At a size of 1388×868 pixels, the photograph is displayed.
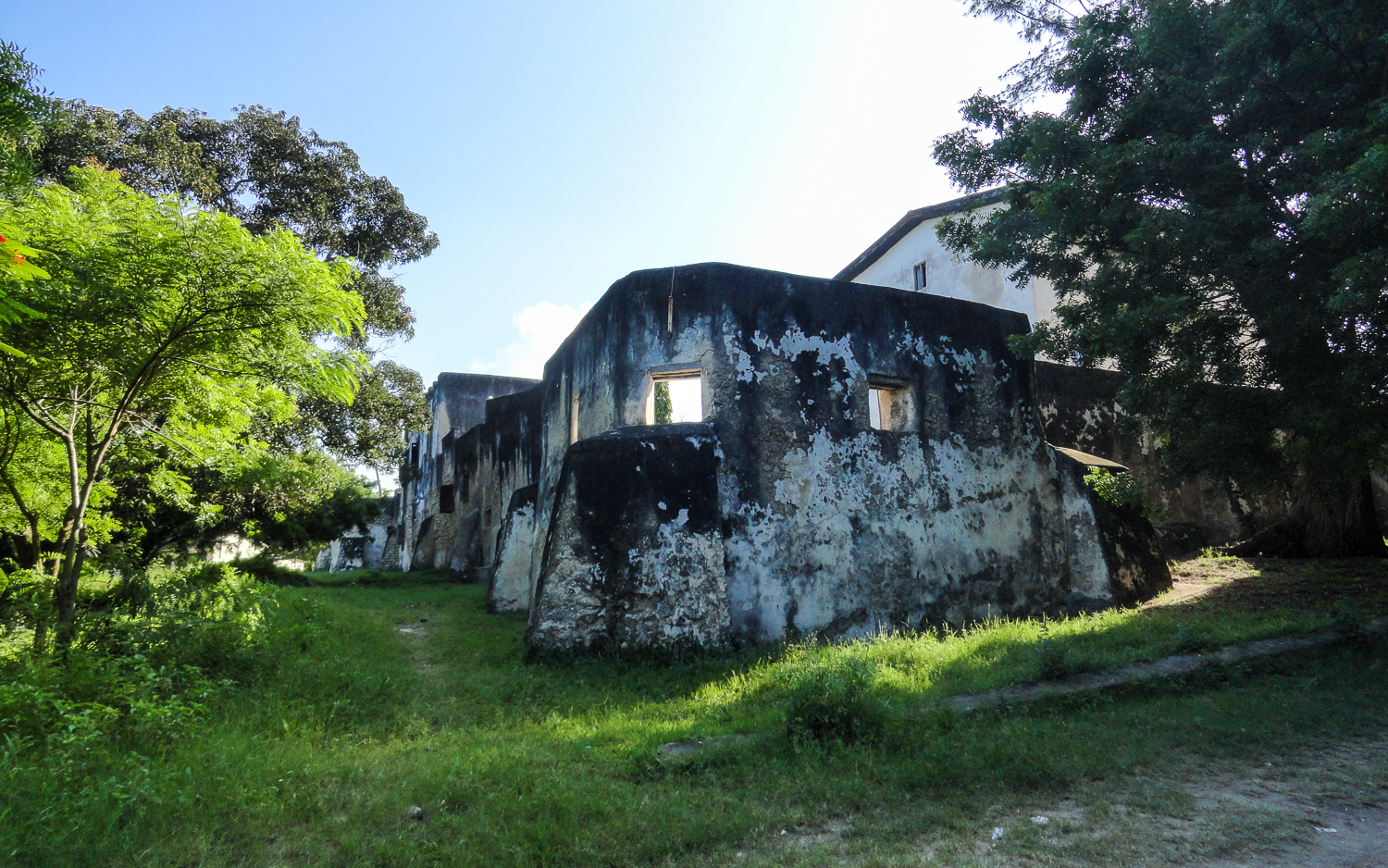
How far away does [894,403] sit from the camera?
9555 mm

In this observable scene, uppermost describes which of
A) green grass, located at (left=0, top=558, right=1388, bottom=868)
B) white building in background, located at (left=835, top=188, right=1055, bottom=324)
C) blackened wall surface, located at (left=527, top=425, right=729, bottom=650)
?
white building in background, located at (left=835, top=188, right=1055, bottom=324)

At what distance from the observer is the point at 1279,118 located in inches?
284

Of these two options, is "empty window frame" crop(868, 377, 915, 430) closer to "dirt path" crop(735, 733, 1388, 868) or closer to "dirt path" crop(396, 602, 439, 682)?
"dirt path" crop(735, 733, 1388, 868)

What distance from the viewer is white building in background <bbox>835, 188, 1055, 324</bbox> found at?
16.0 metres

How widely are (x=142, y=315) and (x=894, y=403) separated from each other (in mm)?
7822

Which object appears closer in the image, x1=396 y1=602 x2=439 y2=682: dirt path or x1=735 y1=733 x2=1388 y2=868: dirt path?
x1=735 y1=733 x2=1388 y2=868: dirt path

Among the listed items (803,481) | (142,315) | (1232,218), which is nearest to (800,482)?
(803,481)

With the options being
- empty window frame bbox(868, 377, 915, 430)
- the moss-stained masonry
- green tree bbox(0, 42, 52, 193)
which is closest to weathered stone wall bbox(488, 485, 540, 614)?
the moss-stained masonry

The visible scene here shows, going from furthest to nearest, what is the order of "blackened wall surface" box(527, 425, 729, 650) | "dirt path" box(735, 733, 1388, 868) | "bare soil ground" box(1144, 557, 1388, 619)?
"bare soil ground" box(1144, 557, 1388, 619) < "blackened wall surface" box(527, 425, 729, 650) < "dirt path" box(735, 733, 1388, 868)

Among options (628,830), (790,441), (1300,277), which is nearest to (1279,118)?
(1300,277)

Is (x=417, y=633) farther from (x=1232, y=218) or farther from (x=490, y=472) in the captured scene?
(x=1232, y=218)

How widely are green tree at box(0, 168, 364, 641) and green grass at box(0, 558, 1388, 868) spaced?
100 inches

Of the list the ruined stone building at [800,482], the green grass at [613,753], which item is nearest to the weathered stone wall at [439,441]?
the ruined stone building at [800,482]

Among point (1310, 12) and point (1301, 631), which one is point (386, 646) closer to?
point (1301, 631)
